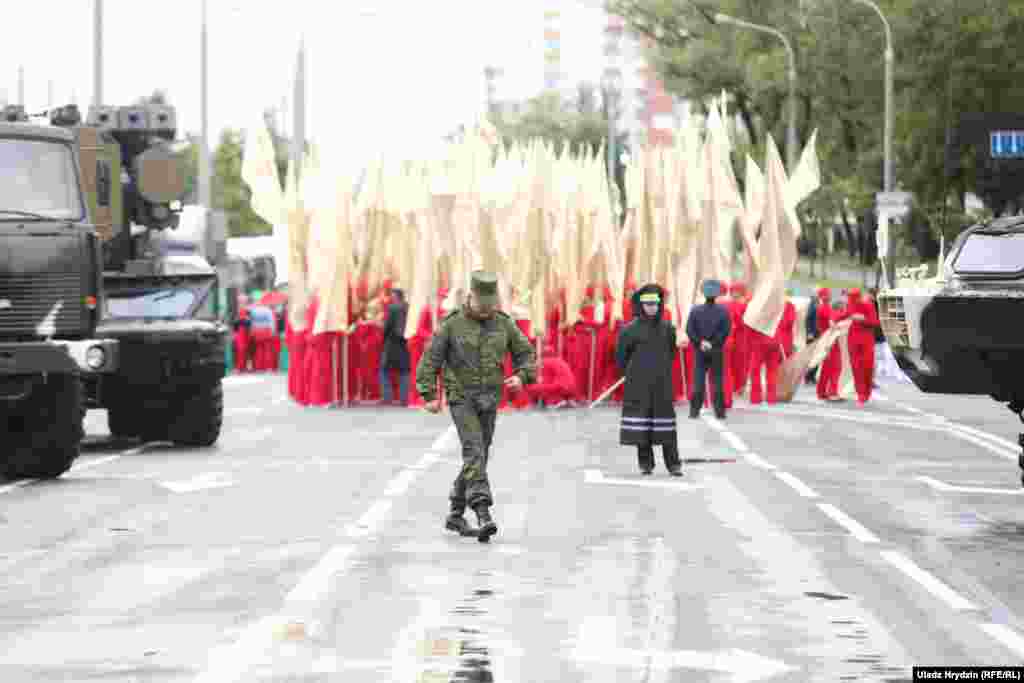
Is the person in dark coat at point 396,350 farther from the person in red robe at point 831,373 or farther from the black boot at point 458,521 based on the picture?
the black boot at point 458,521

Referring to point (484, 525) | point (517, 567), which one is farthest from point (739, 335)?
point (517, 567)

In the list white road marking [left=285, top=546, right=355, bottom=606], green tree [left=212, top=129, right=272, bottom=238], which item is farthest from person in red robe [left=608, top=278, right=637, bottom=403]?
green tree [left=212, top=129, right=272, bottom=238]

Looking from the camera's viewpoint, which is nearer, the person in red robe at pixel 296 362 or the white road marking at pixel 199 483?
the white road marking at pixel 199 483

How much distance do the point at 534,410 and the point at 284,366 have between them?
22.5 metres

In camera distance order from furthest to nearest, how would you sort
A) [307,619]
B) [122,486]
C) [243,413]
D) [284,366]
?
[284,366] < [243,413] < [122,486] < [307,619]

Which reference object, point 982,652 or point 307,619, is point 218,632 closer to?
point 307,619

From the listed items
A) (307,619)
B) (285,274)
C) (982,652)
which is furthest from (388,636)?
(285,274)

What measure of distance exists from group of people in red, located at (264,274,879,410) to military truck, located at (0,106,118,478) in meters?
14.0

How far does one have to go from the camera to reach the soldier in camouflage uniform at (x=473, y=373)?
16078 millimetres

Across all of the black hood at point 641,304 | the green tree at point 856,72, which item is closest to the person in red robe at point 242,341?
the green tree at point 856,72

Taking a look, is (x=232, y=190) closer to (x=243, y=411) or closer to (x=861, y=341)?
(x=861, y=341)

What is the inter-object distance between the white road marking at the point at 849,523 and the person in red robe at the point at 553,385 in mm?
15828

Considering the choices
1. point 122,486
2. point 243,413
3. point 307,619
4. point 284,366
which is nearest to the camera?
point 307,619

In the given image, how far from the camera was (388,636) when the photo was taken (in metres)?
11.3
